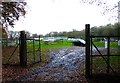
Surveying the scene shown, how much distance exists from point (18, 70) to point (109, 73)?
2322 mm

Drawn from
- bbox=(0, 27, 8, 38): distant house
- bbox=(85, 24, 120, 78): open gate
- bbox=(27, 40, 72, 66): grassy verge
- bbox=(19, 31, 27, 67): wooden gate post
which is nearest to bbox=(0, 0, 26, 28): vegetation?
bbox=(0, 27, 8, 38): distant house

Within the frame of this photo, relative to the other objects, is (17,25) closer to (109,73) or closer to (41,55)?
(41,55)

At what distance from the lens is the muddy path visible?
5.04 metres

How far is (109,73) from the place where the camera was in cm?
488

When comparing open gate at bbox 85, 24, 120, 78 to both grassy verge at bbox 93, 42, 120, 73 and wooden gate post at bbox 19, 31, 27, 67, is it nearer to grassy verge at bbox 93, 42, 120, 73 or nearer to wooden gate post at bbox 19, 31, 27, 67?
grassy verge at bbox 93, 42, 120, 73

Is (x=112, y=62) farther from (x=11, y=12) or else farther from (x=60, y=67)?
(x=11, y=12)

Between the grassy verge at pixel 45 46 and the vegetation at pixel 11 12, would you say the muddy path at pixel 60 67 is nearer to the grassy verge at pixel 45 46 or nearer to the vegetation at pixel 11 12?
the grassy verge at pixel 45 46

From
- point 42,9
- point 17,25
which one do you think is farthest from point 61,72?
point 17,25

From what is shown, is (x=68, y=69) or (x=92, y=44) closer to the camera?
(x=92, y=44)

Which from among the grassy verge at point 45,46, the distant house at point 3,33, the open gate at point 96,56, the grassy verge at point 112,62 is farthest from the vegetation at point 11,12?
the open gate at point 96,56

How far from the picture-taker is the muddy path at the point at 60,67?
504 cm

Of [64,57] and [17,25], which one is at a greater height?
[17,25]

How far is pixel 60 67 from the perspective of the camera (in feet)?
20.4

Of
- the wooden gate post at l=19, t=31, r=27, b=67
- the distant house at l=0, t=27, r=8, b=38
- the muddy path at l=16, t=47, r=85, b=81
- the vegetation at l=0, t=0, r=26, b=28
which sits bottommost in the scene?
the muddy path at l=16, t=47, r=85, b=81
